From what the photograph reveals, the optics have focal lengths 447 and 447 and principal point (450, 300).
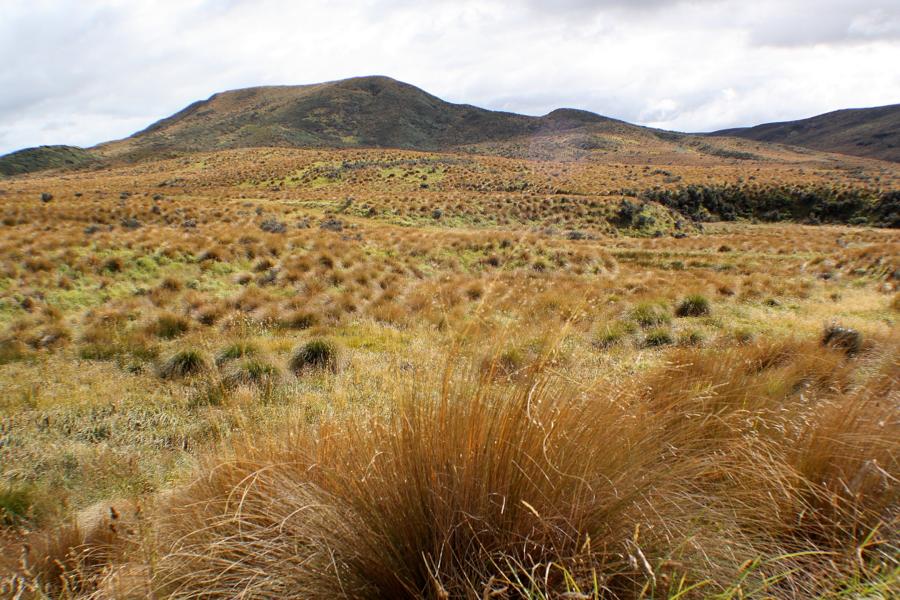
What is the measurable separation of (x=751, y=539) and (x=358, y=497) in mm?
1614

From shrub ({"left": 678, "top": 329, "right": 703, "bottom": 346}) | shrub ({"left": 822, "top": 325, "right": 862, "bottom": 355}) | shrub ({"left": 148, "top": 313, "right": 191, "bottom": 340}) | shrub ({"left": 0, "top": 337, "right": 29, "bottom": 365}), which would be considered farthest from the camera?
shrub ({"left": 148, "top": 313, "right": 191, "bottom": 340})

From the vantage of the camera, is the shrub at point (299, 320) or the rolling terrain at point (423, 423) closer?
the rolling terrain at point (423, 423)

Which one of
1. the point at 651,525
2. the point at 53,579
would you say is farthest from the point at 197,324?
the point at 651,525

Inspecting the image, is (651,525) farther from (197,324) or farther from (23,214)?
(23,214)

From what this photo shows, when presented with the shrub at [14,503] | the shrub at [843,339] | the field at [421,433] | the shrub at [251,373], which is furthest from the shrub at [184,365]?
the shrub at [843,339]

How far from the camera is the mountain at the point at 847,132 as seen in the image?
112062 millimetres

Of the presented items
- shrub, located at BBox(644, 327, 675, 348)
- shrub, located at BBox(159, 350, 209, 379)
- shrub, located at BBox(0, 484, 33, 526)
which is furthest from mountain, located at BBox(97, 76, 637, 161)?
shrub, located at BBox(0, 484, 33, 526)

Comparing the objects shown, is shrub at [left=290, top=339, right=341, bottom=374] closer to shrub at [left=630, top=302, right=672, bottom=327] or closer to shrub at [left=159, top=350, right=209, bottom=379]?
shrub at [left=159, top=350, right=209, bottom=379]

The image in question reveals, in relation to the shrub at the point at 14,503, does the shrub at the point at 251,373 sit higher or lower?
lower

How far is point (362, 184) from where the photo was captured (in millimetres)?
39469

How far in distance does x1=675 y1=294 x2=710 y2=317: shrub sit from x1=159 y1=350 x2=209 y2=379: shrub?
7.44 meters

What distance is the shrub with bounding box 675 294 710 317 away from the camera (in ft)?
26.2

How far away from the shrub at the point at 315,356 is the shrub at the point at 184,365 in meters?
0.91

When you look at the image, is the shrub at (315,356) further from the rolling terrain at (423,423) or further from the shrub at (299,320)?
the shrub at (299,320)
